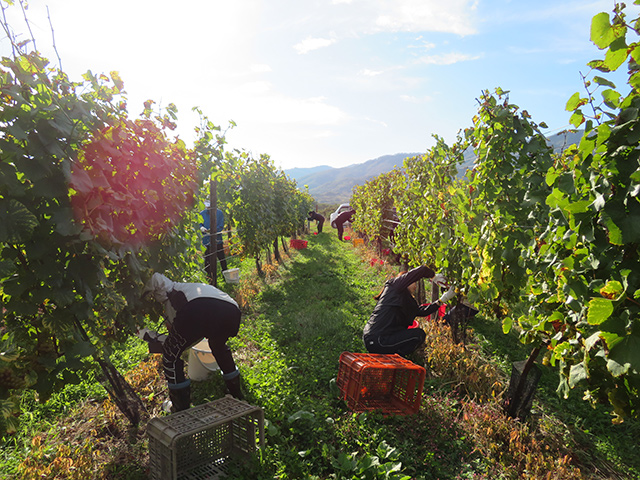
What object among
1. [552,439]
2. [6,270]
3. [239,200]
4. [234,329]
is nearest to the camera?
[6,270]

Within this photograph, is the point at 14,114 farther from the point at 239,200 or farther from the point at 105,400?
the point at 239,200

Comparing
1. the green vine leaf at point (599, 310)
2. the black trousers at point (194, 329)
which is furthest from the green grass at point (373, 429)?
the green vine leaf at point (599, 310)

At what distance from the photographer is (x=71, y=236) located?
2.23m

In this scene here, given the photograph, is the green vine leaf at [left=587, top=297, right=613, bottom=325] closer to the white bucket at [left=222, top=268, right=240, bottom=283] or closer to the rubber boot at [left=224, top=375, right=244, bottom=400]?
the rubber boot at [left=224, top=375, right=244, bottom=400]

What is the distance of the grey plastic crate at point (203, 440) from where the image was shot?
2.45 m

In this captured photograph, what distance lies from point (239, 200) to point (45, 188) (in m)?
7.05

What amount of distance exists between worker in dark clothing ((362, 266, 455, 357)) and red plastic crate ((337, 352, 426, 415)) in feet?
1.00

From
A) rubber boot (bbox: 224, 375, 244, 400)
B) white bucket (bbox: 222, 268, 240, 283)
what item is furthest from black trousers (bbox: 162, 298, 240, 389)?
white bucket (bbox: 222, 268, 240, 283)

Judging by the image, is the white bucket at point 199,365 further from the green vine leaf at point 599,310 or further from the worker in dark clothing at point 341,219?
the worker in dark clothing at point 341,219

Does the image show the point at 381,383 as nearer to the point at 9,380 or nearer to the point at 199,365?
the point at 199,365

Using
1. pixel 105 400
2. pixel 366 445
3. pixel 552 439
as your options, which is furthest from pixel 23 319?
pixel 552 439

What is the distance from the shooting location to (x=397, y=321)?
4422 millimetres

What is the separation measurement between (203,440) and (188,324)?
938mm

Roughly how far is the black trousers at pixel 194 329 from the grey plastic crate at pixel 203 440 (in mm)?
→ 556
